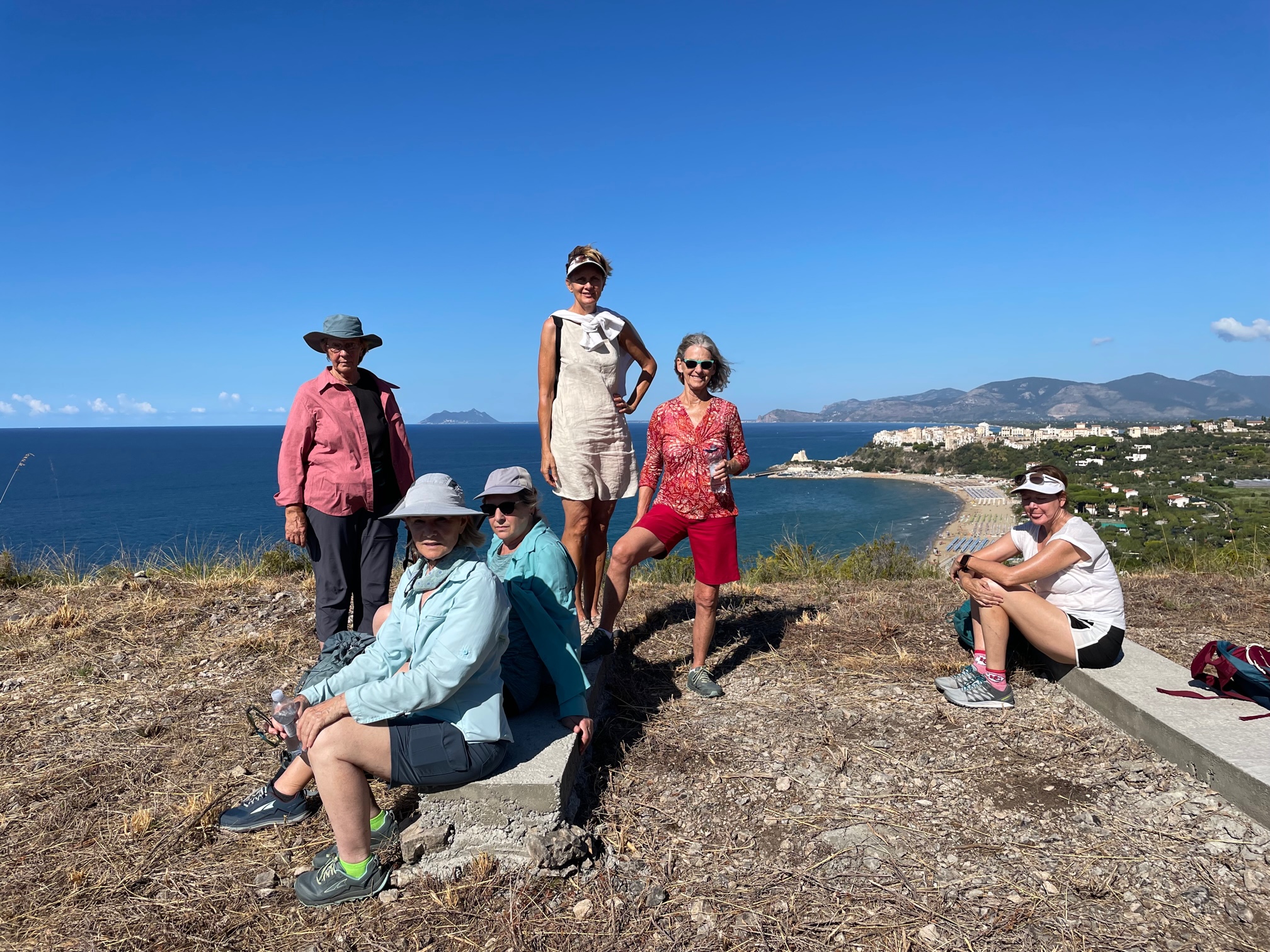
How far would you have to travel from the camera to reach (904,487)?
82938mm

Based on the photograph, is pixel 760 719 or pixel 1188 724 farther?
pixel 760 719

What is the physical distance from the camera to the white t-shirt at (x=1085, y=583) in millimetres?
3506

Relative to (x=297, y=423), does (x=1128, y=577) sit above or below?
below

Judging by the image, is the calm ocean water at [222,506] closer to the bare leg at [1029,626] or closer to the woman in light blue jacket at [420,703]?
the woman in light blue jacket at [420,703]

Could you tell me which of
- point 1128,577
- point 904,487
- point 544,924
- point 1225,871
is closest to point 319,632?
point 544,924

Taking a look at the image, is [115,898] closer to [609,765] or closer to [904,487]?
Result: [609,765]

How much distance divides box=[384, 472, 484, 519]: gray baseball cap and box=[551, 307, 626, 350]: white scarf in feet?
5.62

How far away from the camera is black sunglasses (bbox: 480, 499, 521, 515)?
289 cm

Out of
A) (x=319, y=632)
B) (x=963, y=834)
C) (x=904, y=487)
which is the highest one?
(x=319, y=632)

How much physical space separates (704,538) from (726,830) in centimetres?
154

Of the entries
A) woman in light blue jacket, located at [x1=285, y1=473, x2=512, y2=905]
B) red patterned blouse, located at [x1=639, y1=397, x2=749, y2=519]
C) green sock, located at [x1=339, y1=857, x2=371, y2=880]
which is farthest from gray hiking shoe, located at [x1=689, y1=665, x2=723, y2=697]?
green sock, located at [x1=339, y1=857, x2=371, y2=880]

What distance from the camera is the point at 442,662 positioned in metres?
2.31

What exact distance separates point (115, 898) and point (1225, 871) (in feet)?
12.1

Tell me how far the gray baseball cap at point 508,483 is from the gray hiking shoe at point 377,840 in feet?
4.08
